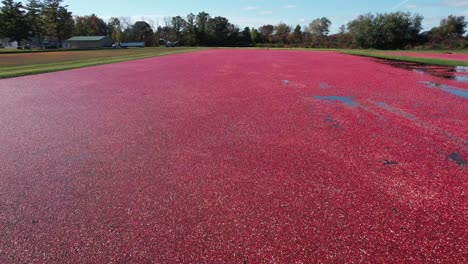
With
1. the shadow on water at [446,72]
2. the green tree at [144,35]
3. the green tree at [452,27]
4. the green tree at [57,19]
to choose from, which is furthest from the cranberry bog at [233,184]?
the green tree at [144,35]

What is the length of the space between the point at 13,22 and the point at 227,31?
62.3 metres

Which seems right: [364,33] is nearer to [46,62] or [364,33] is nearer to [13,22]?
[46,62]

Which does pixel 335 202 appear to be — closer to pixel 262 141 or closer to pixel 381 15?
pixel 262 141

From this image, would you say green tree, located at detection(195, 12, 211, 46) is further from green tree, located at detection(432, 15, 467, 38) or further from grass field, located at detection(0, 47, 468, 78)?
green tree, located at detection(432, 15, 467, 38)

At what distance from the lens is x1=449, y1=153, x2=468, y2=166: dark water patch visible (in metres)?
4.72

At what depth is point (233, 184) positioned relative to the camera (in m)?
4.00

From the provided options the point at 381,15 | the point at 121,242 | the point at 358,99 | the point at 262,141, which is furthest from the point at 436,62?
the point at 381,15

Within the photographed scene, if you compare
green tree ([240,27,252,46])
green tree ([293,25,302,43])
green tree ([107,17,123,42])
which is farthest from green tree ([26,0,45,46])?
green tree ([293,25,302,43])

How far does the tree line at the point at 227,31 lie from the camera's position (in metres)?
62.0

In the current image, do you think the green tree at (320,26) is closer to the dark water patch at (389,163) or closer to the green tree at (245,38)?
the green tree at (245,38)

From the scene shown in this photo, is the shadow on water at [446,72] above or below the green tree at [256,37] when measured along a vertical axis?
below

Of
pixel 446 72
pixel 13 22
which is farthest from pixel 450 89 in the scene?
pixel 13 22

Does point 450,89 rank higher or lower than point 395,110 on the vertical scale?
higher

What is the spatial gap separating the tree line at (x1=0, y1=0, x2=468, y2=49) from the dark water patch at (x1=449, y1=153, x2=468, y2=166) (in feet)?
212
